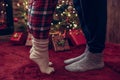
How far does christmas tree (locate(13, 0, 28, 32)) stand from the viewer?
2.38 meters

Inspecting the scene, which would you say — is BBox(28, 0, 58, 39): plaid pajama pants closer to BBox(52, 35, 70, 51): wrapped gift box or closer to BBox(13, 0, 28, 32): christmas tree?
BBox(52, 35, 70, 51): wrapped gift box

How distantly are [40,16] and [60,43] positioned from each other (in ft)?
2.70

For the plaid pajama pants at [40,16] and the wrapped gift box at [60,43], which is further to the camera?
the wrapped gift box at [60,43]

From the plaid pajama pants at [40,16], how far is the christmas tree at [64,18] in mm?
821

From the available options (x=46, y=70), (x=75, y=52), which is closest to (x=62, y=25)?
(x=75, y=52)

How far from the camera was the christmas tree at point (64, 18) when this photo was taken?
7.37ft

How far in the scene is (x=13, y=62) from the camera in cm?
187

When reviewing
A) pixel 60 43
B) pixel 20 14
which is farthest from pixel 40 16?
pixel 20 14

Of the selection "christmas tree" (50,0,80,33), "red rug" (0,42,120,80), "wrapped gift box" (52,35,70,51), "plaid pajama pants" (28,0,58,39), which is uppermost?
"plaid pajama pants" (28,0,58,39)

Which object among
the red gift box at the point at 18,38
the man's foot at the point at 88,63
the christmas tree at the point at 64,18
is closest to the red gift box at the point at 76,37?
the christmas tree at the point at 64,18

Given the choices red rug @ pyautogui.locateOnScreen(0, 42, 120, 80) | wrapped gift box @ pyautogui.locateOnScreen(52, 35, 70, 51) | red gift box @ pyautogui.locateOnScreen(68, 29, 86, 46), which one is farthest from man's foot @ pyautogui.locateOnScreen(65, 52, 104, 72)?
red gift box @ pyautogui.locateOnScreen(68, 29, 86, 46)

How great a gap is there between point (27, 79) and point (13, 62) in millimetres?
371

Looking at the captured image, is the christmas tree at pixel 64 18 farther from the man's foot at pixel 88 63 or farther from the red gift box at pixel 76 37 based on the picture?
the man's foot at pixel 88 63

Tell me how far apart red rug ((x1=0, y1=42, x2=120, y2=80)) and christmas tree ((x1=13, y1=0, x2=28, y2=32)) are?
0.28 meters
